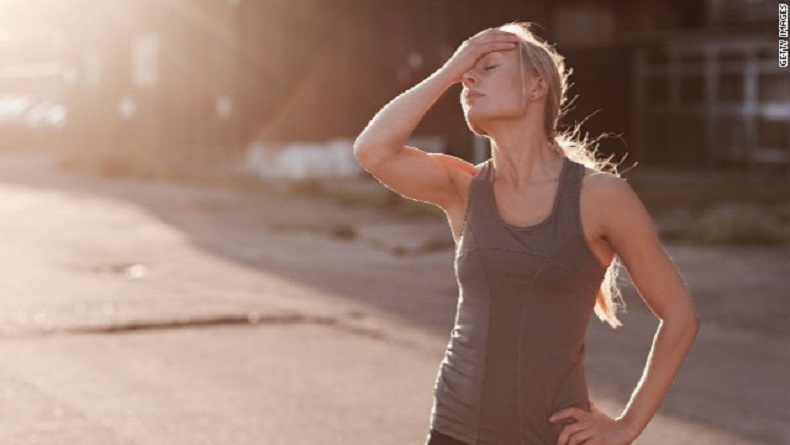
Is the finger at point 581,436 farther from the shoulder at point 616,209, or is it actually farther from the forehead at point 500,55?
the forehead at point 500,55

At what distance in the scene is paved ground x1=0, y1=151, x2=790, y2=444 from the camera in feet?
27.6

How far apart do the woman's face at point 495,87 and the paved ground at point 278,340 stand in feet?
14.6

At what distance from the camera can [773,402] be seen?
9312 mm

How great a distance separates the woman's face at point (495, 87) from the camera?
3.53m

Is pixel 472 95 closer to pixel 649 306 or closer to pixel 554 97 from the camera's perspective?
pixel 554 97

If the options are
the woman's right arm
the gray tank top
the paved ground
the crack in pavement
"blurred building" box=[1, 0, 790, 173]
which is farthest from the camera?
"blurred building" box=[1, 0, 790, 173]

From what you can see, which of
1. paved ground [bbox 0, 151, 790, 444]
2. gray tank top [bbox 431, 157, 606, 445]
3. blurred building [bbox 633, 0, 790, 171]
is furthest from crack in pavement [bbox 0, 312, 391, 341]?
blurred building [bbox 633, 0, 790, 171]

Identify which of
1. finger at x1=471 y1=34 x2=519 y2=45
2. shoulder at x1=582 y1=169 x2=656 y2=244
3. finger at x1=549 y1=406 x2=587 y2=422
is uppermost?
finger at x1=471 y1=34 x2=519 y2=45

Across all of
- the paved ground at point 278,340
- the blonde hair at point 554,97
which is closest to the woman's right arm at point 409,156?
the blonde hair at point 554,97

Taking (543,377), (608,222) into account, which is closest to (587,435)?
(543,377)

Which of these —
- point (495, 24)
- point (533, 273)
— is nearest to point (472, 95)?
point (533, 273)

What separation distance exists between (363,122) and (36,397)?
27459 millimetres

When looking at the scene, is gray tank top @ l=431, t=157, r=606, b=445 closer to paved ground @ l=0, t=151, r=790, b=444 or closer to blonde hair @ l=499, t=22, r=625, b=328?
blonde hair @ l=499, t=22, r=625, b=328

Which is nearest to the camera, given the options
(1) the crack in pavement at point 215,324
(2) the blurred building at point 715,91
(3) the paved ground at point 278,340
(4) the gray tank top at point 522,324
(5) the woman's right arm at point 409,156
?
(4) the gray tank top at point 522,324
